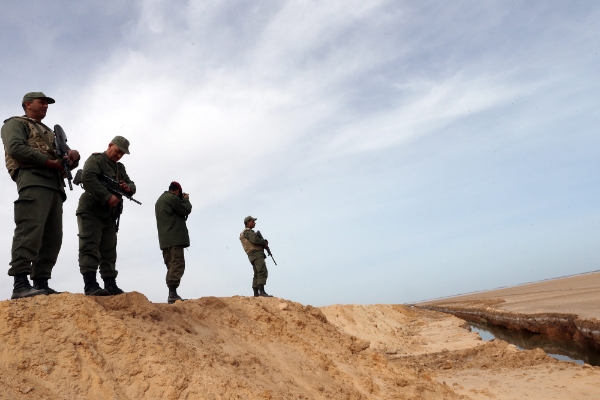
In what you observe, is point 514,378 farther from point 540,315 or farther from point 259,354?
point 540,315

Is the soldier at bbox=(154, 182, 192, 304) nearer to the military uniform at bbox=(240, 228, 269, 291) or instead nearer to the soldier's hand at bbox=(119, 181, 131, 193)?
the soldier's hand at bbox=(119, 181, 131, 193)

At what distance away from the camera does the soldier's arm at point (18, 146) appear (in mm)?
3559

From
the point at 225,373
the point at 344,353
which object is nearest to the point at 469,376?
the point at 344,353

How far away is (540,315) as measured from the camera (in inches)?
479

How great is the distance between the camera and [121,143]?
4664 millimetres

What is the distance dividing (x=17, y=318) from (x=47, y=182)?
119cm

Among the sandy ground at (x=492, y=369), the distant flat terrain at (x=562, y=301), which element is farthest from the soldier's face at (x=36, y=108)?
the distant flat terrain at (x=562, y=301)

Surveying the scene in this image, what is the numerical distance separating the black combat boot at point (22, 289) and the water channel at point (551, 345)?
29.0ft

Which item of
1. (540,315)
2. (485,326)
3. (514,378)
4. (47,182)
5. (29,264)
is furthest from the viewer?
(485,326)

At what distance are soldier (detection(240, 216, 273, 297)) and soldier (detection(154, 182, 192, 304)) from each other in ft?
10.3

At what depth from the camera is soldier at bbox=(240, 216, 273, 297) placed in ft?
28.9

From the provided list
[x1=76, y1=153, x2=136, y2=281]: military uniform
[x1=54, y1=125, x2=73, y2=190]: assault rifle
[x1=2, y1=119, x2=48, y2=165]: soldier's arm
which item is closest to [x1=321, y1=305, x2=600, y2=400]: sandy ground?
[x1=76, y1=153, x2=136, y2=281]: military uniform

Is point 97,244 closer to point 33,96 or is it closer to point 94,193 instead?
point 94,193

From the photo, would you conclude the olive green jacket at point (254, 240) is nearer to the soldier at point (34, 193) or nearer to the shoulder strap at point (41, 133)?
the soldier at point (34, 193)
